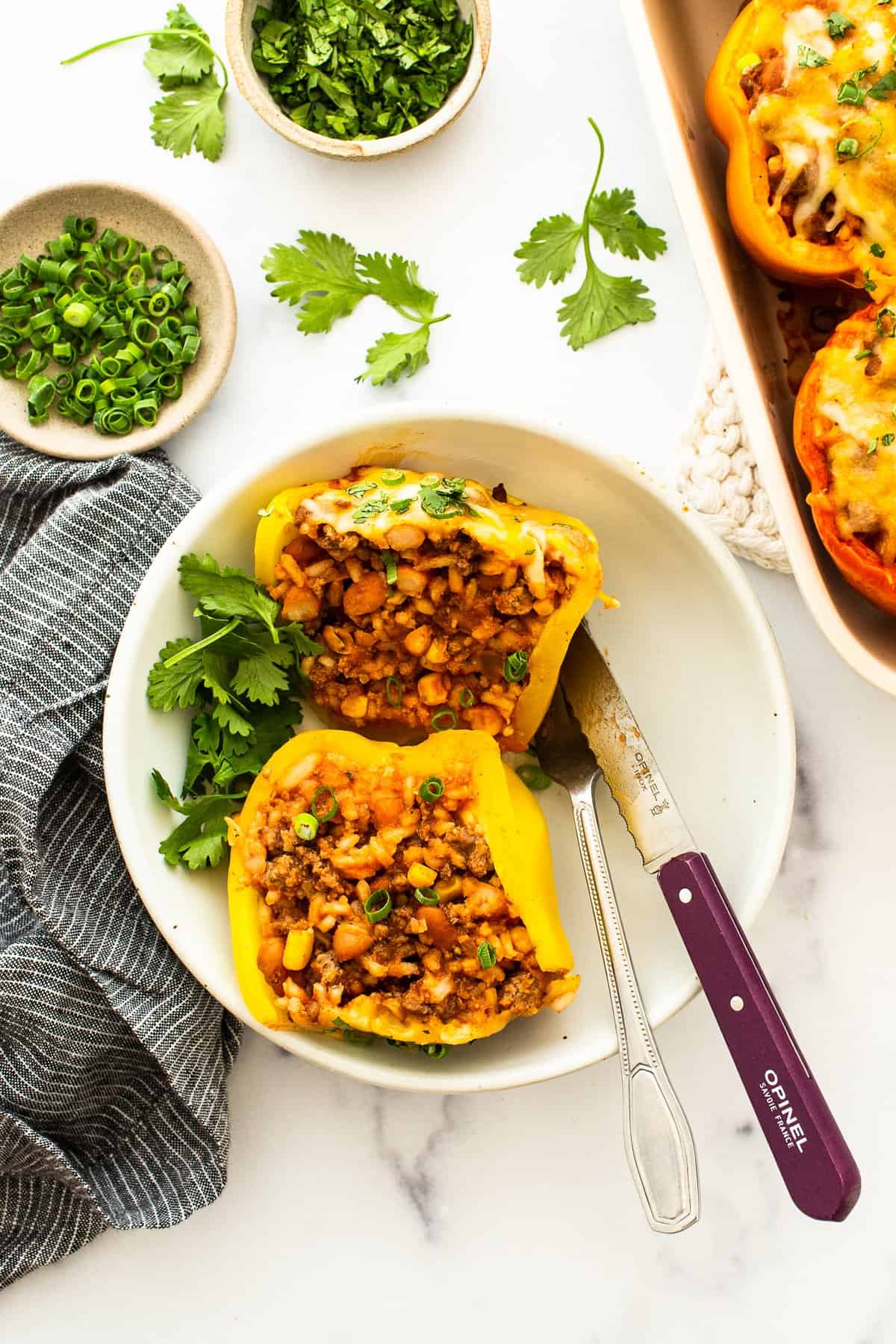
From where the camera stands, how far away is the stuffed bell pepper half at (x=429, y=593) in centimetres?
218

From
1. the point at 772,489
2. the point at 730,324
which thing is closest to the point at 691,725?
the point at 772,489

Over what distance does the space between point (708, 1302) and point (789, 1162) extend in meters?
0.89

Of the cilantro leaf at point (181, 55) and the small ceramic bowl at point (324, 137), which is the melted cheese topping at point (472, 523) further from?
the cilantro leaf at point (181, 55)

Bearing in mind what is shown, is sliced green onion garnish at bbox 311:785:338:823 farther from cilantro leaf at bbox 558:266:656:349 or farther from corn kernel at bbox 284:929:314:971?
cilantro leaf at bbox 558:266:656:349

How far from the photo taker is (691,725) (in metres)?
2.51

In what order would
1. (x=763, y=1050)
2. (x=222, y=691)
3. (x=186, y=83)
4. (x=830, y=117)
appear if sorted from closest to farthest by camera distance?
(x=763, y=1050), (x=830, y=117), (x=222, y=691), (x=186, y=83)

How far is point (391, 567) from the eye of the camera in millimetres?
2193

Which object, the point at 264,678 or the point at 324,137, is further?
the point at 324,137

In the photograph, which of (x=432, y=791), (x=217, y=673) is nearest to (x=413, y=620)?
(x=432, y=791)

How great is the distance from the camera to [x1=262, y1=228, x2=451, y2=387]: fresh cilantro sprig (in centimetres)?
256

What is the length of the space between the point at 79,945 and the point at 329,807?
2.03 feet

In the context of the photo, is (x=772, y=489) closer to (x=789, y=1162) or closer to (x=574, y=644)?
(x=574, y=644)

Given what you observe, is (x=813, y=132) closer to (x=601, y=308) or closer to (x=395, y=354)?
(x=601, y=308)

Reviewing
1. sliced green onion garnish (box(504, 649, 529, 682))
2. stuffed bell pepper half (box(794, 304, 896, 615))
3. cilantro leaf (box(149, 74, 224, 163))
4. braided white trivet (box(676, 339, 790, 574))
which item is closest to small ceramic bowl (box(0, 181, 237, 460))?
cilantro leaf (box(149, 74, 224, 163))
